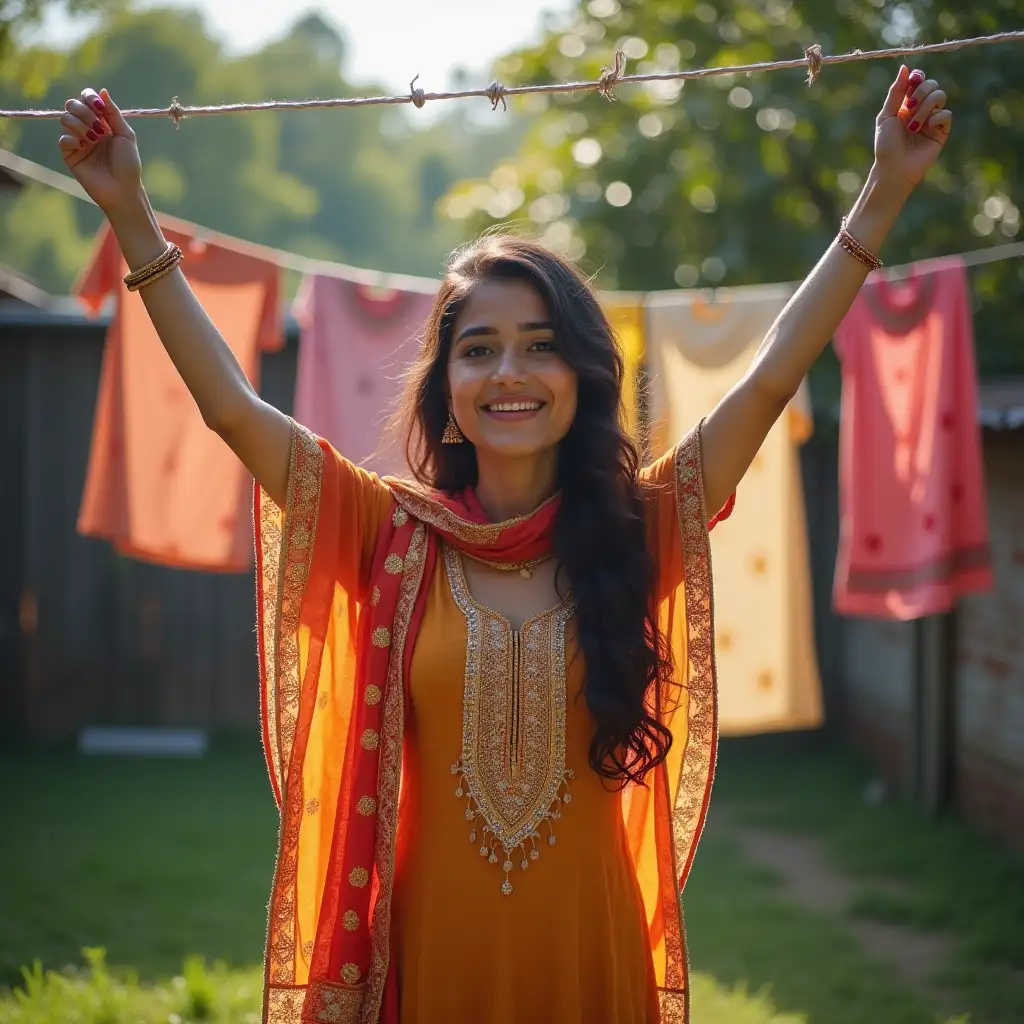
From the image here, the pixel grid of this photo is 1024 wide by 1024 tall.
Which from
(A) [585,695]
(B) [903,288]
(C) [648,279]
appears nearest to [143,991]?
(A) [585,695]

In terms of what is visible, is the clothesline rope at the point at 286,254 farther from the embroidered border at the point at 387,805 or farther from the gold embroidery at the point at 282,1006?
the gold embroidery at the point at 282,1006

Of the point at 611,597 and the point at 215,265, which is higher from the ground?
the point at 215,265

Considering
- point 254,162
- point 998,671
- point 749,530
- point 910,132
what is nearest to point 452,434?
point 910,132

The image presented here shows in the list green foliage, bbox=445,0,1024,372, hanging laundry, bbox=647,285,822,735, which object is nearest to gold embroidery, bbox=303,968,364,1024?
hanging laundry, bbox=647,285,822,735

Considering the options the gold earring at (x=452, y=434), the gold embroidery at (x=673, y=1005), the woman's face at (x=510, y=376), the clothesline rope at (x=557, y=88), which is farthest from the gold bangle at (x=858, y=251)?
the gold embroidery at (x=673, y=1005)

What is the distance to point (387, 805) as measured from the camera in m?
2.10

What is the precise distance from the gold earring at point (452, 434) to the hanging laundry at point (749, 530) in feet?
8.96

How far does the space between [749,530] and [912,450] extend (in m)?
0.70

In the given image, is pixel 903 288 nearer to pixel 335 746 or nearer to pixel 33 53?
pixel 335 746

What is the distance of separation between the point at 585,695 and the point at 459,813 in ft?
0.91

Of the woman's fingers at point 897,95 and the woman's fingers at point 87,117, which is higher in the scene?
the woman's fingers at point 897,95

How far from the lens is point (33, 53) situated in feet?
19.7

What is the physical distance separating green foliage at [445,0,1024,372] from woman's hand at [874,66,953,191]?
15.8 ft

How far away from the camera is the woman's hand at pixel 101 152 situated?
1951 mm
